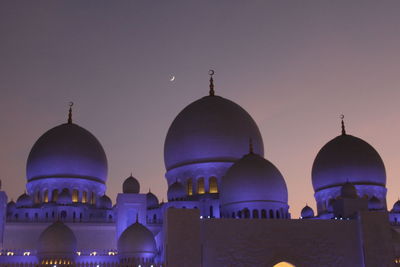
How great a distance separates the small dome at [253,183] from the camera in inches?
1106

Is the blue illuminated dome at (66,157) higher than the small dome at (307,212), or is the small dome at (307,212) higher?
the blue illuminated dome at (66,157)

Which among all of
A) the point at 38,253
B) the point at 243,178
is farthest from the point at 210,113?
the point at 38,253

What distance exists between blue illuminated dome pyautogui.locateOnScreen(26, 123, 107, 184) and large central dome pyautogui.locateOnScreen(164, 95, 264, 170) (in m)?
4.40

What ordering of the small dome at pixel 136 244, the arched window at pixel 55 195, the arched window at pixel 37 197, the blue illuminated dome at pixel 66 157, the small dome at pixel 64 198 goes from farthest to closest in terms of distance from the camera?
1. the blue illuminated dome at pixel 66 157
2. the arched window at pixel 37 197
3. the arched window at pixel 55 195
4. the small dome at pixel 64 198
5. the small dome at pixel 136 244

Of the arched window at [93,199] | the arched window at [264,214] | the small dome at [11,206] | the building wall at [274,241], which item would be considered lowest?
the building wall at [274,241]

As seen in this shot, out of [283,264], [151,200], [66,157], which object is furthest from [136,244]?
[66,157]

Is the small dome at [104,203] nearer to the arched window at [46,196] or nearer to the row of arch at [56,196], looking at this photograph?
the row of arch at [56,196]

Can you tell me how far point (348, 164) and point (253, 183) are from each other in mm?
9015

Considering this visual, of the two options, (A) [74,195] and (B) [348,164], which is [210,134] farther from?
(A) [74,195]

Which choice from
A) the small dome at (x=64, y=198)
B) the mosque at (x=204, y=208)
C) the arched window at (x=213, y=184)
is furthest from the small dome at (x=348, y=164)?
the small dome at (x=64, y=198)

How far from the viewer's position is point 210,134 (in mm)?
33969

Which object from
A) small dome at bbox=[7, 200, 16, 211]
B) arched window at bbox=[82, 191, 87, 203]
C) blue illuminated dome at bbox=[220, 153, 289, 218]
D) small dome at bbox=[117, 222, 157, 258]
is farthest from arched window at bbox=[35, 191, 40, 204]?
blue illuminated dome at bbox=[220, 153, 289, 218]

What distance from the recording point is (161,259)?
26938 millimetres

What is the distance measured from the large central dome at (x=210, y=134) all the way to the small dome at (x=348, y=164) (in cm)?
394
